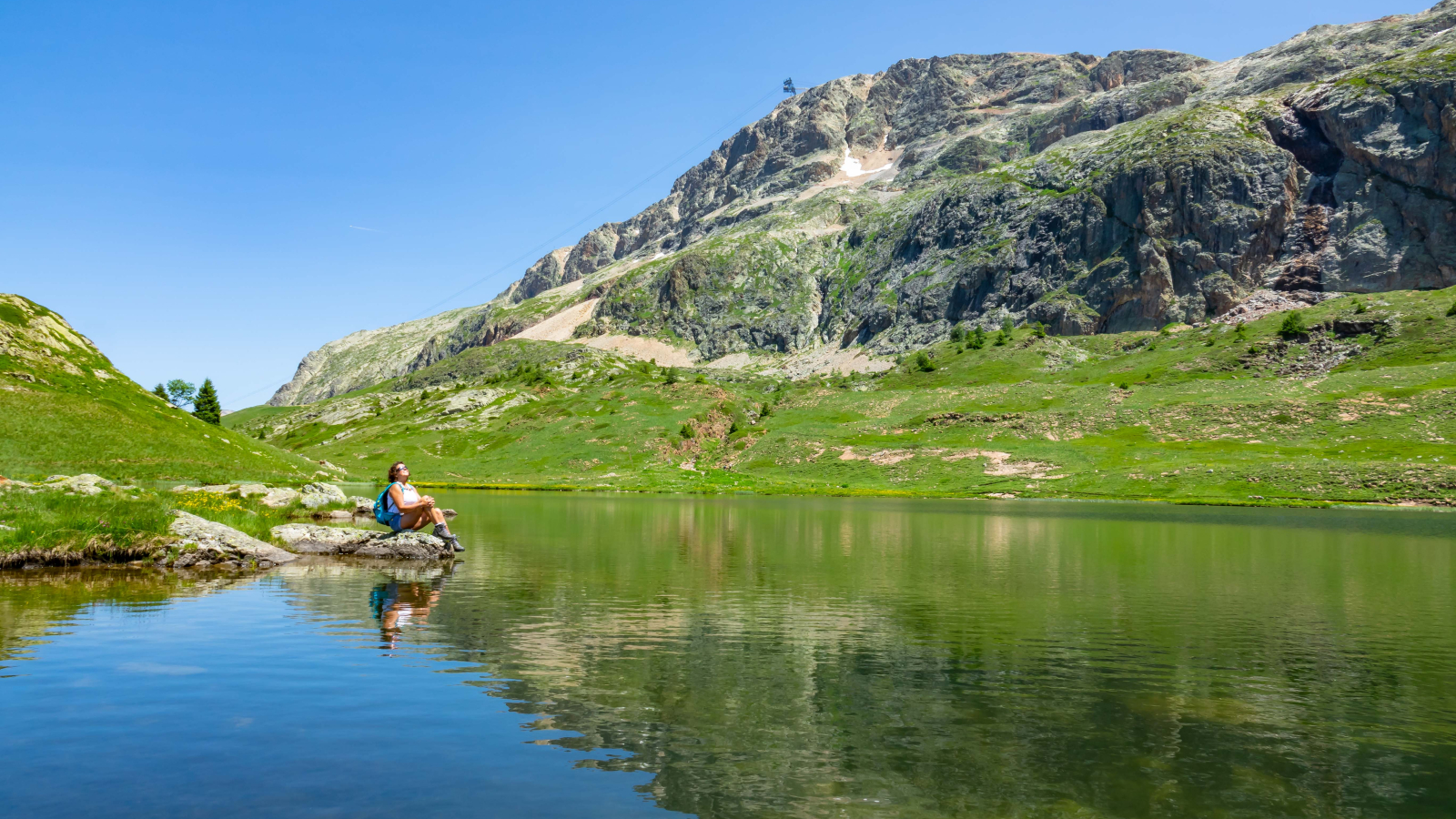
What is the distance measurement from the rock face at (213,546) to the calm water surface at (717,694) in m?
1.92

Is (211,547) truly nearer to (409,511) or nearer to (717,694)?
(409,511)

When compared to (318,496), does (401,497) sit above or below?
above

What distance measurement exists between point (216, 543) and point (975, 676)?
31.1 meters

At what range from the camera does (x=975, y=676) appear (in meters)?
17.4

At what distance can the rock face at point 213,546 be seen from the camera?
32.3 metres

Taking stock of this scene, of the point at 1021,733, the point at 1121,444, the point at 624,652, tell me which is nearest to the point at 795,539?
the point at 624,652

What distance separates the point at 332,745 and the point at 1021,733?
35.6 feet

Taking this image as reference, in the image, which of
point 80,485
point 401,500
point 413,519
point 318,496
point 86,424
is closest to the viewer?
point 401,500

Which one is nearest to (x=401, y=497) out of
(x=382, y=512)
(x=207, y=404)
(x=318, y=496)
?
(x=382, y=512)

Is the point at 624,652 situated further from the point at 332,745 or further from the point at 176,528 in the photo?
the point at 176,528

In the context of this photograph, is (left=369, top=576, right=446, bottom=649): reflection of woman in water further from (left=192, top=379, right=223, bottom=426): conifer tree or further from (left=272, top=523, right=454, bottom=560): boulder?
(left=192, top=379, right=223, bottom=426): conifer tree

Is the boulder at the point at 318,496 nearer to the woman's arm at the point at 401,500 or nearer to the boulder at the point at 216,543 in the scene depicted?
the boulder at the point at 216,543

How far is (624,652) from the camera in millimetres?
18766

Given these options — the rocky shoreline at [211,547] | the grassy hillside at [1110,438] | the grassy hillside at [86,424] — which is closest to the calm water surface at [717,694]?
the rocky shoreline at [211,547]
